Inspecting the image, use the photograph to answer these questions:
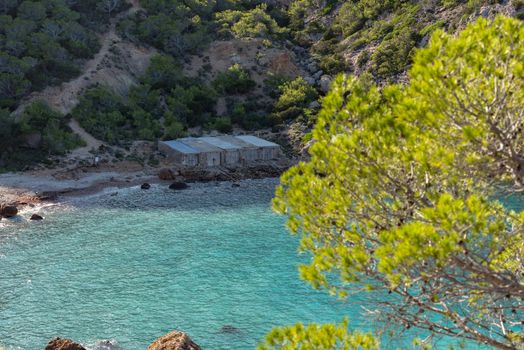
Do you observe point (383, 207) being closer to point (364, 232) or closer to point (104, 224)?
point (364, 232)

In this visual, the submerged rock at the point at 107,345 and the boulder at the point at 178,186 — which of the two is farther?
the boulder at the point at 178,186

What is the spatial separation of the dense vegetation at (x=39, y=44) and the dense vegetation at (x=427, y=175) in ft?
224

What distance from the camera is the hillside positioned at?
228 ft

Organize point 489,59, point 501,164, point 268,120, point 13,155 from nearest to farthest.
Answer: point 489,59 → point 501,164 → point 13,155 → point 268,120

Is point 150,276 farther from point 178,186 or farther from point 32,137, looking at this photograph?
point 32,137

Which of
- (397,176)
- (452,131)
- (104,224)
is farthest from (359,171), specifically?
(104,224)

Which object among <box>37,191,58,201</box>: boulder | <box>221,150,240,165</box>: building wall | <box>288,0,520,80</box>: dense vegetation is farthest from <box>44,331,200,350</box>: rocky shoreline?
<box>288,0,520,80</box>: dense vegetation

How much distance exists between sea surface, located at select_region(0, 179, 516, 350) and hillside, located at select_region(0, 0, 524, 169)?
2001 centimetres

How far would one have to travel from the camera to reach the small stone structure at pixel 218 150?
65438mm

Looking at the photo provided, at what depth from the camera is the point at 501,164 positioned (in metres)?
10.1

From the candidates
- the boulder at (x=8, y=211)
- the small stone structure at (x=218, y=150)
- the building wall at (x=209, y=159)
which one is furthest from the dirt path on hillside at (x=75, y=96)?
the boulder at (x=8, y=211)

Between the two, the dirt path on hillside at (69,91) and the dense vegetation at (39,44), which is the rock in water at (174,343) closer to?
the dirt path on hillside at (69,91)

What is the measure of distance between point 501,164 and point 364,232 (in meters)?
3.14

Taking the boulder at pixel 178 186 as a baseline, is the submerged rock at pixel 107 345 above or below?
below
